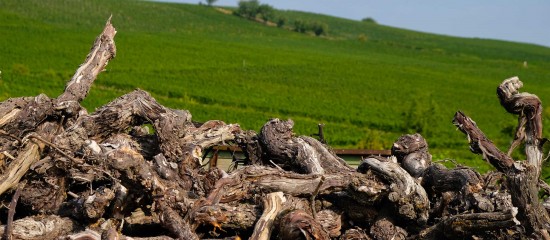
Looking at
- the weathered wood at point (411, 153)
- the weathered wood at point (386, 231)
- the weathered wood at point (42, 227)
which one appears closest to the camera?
the weathered wood at point (42, 227)

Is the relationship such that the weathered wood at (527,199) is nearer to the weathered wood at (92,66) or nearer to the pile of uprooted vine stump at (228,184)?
the pile of uprooted vine stump at (228,184)

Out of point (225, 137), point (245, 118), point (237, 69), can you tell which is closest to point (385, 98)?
point (237, 69)

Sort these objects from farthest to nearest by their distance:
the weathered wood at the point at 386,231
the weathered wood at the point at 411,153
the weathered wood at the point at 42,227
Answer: the weathered wood at the point at 411,153
the weathered wood at the point at 386,231
the weathered wood at the point at 42,227

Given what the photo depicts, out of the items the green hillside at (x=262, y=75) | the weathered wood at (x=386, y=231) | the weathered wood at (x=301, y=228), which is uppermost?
the weathered wood at (x=301, y=228)

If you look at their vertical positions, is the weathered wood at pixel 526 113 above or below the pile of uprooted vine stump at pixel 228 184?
above

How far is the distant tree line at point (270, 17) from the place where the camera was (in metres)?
114

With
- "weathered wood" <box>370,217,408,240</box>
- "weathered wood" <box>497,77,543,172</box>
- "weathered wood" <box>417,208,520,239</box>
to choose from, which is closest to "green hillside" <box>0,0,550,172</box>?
"weathered wood" <box>497,77,543,172</box>

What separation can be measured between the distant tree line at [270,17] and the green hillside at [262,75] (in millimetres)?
15211

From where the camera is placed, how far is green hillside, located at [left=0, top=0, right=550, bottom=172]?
118 feet

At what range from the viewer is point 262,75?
53.9 m

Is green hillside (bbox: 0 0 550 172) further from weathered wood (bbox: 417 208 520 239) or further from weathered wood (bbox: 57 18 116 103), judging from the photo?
weathered wood (bbox: 417 208 520 239)

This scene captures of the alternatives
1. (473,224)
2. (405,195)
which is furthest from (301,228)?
(473,224)

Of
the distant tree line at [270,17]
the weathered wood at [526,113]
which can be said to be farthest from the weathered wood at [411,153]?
the distant tree line at [270,17]

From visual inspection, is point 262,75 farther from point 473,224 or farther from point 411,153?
point 473,224
